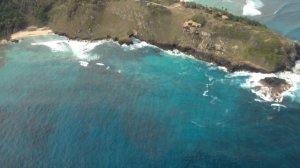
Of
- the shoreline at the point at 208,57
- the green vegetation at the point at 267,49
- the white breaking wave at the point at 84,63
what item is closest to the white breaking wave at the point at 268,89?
the shoreline at the point at 208,57

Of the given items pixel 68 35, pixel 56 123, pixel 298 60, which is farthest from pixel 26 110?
pixel 298 60

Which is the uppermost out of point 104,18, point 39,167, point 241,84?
point 104,18

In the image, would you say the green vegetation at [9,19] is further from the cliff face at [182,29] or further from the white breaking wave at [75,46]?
the white breaking wave at [75,46]

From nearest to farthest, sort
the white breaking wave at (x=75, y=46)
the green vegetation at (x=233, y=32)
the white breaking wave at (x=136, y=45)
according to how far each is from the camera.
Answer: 1. the green vegetation at (x=233, y=32)
2. the white breaking wave at (x=75, y=46)
3. the white breaking wave at (x=136, y=45)

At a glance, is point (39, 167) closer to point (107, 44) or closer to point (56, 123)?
point (56, 123)

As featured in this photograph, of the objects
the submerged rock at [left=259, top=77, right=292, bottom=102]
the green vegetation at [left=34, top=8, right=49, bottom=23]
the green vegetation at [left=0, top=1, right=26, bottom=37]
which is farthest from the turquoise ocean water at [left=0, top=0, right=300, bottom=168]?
the green vegetation at [left=34, top=8, right=49, bottom=23]

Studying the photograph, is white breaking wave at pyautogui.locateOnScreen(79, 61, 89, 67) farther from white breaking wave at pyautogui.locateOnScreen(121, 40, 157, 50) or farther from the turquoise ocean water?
white breaking wave at pyautogui.locateOnScreen(121, 40, 157, 50)

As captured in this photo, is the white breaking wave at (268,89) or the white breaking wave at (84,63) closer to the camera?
the white breaking wave at (268,89)

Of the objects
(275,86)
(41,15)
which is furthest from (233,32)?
(41,15)
